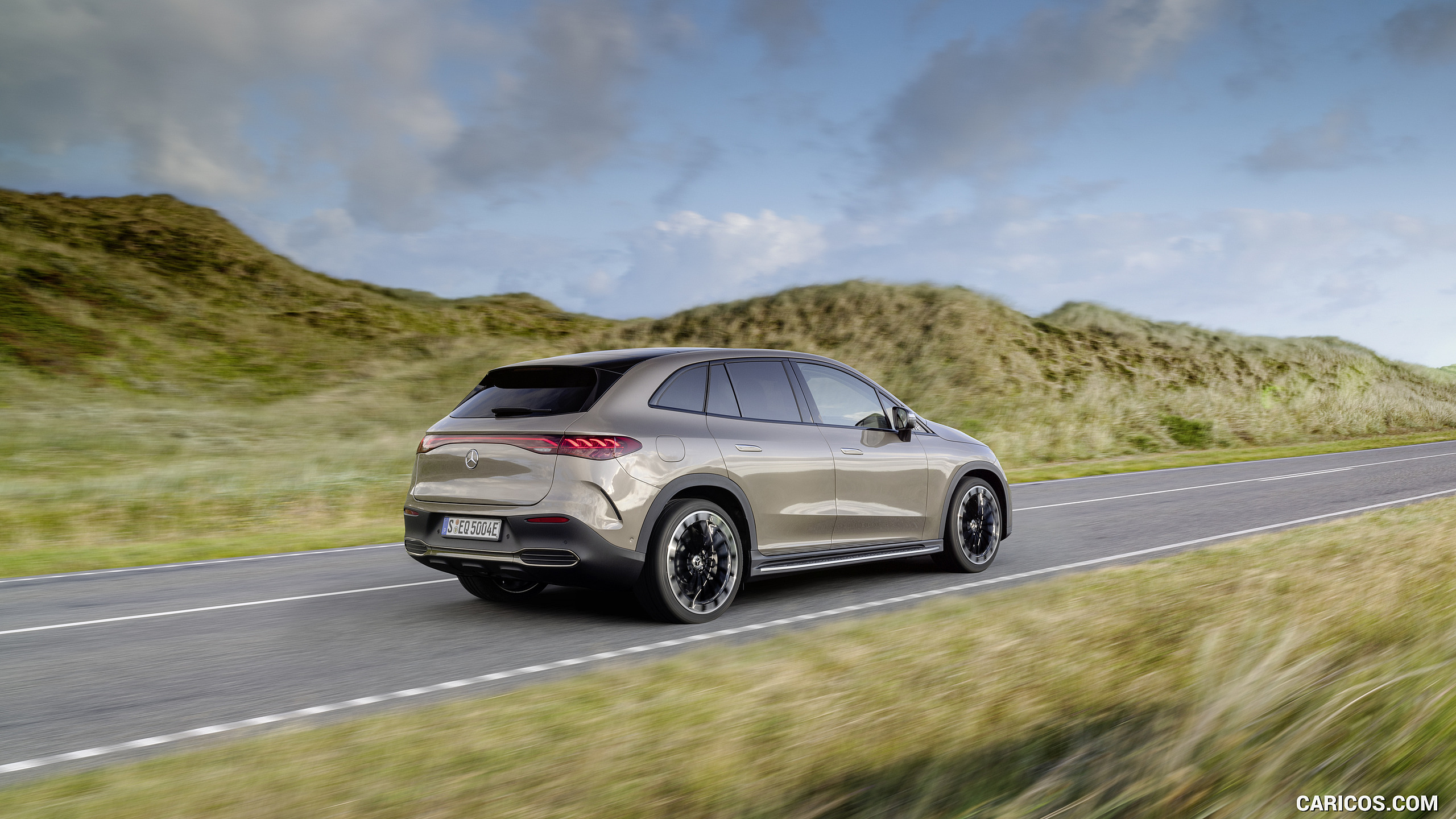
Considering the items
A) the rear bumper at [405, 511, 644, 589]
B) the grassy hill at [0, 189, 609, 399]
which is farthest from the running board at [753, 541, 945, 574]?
the grassy hill at [0, 189, 609, 399]

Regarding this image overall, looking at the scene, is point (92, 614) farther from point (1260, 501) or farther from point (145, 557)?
point (1260, 501)

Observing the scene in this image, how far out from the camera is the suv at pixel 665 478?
6312 mm

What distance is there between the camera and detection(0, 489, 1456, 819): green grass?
2982 millimetres

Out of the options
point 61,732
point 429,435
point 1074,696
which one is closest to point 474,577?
point 429,435

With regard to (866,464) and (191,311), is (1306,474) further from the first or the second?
(191,311)

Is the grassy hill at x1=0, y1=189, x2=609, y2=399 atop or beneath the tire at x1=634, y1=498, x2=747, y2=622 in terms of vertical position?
atop

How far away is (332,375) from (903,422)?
47.5 meters

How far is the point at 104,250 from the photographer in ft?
216

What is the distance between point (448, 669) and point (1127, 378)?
185ft

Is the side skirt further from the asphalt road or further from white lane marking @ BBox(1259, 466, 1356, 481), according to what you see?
white lane marking @ BBox(1259, 466, 1356, 481)

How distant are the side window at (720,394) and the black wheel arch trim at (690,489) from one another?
0.54 meters

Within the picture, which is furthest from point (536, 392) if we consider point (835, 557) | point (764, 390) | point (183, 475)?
point (183, 475)

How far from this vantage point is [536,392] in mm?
6840

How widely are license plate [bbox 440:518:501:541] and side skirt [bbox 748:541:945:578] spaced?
5.77ft
